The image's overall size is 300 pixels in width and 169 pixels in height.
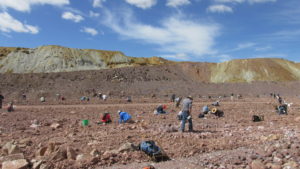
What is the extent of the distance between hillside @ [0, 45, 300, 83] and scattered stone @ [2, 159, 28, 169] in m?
53.0

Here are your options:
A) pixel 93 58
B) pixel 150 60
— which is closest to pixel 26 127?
pixel 93 58

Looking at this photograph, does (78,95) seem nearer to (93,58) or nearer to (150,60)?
(93,58)

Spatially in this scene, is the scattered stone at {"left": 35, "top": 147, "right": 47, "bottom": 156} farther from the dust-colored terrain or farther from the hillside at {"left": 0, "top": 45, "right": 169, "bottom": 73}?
the hillside at {"left": 0, "top": 45, "right": 169, "bottom": 73}

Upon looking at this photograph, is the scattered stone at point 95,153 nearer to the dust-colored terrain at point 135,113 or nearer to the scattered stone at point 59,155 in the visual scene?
the dust-colored terrain at point 135,113

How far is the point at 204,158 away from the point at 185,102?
12.4ft

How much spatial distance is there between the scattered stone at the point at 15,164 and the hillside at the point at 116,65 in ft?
174

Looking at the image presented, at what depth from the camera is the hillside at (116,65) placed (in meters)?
62.5

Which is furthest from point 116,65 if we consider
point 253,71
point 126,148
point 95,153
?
point 95,153

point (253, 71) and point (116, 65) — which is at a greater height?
point (116, 65)

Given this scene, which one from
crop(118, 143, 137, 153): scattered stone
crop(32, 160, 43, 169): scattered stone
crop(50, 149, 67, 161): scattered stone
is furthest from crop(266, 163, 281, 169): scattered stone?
crop(32, 160, 43, 169): scattered stone

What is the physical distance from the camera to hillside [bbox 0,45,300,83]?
205 ft

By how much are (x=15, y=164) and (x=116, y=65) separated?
67.1 m

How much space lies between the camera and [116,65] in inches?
2859

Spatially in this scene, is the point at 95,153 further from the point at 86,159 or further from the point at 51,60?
the point at 51,60
